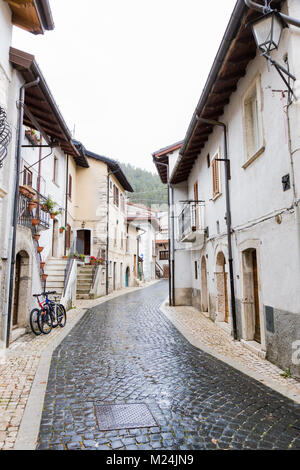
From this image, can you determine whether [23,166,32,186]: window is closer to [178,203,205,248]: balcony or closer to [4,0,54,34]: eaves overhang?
[4,0,54,34]: eaves overhang

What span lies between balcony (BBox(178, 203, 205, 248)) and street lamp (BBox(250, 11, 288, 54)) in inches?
277

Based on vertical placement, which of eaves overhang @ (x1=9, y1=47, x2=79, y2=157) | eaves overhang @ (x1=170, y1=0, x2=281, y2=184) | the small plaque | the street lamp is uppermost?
eaves overhang @ (x1=9, y1=47, x2=79, y2=157)

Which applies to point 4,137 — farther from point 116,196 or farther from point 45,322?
point 116,196

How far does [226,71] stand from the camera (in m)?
6.76

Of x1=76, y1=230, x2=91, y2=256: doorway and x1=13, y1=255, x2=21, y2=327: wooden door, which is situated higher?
x1=76, y1=230, x2=91, y2=256: doorway

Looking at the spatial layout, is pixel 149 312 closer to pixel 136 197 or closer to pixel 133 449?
pixel 133 449

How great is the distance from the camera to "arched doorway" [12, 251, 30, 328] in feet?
26.3

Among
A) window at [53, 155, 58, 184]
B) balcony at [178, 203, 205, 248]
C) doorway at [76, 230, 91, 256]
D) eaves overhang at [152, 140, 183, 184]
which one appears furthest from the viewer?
doorway at [76, 230, 91, 256]

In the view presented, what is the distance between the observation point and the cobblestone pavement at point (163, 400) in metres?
3.13

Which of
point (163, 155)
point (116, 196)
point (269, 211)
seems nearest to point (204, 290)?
point (269, 211)

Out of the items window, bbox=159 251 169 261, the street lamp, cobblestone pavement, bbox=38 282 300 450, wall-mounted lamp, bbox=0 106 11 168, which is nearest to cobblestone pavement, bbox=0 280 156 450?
cobblestone pavement, bbox=38 282 300 450

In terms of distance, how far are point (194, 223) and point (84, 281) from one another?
8.42m

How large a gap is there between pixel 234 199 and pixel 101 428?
6089 mm

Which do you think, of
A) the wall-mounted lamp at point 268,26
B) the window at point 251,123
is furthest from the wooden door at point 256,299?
the wall-mounted lamp at point 268,26
